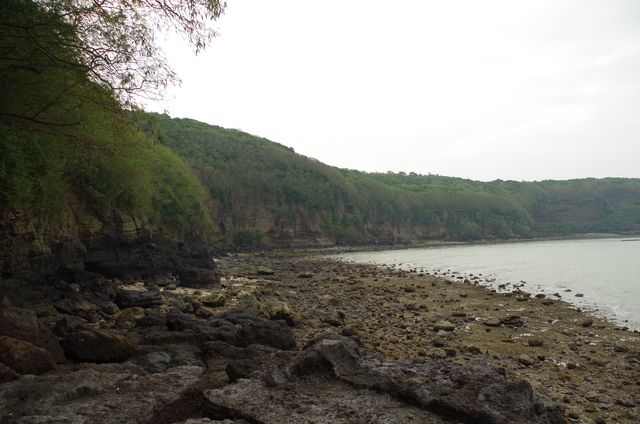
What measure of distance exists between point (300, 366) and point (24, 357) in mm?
3603

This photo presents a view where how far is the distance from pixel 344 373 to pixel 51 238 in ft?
41.5

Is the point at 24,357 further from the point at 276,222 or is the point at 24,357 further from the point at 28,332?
the point at 276,222

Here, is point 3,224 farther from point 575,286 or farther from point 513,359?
point 575,286

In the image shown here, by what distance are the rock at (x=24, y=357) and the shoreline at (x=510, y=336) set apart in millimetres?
4711

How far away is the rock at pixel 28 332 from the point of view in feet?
18.1

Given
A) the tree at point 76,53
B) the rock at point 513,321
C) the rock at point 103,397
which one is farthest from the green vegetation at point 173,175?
the rock at point 513,321

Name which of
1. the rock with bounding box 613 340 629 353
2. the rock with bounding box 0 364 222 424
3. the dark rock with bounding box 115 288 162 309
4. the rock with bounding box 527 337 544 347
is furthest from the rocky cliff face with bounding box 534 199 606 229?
the rock with bounding box 0 364 222 424

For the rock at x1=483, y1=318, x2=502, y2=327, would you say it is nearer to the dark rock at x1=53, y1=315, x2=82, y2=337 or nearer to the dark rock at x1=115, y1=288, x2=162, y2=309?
the dark rock at x1=115, y1=288, x2=162, y2=309

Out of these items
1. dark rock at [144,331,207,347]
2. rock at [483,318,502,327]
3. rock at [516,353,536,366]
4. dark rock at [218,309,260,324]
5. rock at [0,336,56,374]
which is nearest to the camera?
rock at [0,336,56,374]

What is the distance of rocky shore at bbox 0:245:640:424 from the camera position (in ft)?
12.5

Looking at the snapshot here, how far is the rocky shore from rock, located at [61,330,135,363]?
0.05 ft

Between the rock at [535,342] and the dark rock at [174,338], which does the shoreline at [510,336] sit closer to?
the rock at [535,342]

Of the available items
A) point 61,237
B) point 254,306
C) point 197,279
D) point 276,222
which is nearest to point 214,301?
point 254,306

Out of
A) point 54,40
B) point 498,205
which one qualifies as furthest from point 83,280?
point 498,205
